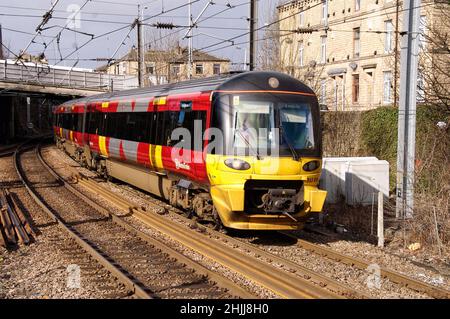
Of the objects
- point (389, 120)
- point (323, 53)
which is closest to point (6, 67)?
point (323, 53)

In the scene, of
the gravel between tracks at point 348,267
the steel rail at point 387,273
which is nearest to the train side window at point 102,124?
the gravel between tracks at point 348,267

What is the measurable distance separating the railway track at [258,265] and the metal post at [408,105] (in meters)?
3.79

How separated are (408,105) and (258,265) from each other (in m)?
5.54

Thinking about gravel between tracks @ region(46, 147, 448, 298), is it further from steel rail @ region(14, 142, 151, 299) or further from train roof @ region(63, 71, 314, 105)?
train roof @ region(63, 71, 314, 105)

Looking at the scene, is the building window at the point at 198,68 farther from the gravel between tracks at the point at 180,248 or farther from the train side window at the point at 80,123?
the gravel between tracks at the point at 180,248

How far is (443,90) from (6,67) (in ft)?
95.6

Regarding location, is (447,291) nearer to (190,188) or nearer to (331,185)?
(190,188)

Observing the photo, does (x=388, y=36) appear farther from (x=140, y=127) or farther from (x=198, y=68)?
(x=198, y=68)

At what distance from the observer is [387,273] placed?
776cm

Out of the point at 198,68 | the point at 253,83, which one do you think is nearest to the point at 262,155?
the point at 253,83

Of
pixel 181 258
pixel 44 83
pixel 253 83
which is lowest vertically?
pixel 181 258

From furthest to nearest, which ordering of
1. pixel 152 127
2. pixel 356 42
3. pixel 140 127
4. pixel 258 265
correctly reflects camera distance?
pixel 356 42 < pixel 140 127 < pixel 152 127 < pixel 258 265
